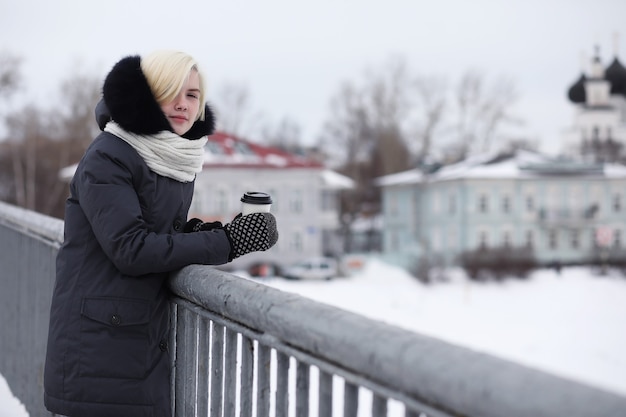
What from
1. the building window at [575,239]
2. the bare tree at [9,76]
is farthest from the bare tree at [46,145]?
the building window at [575,239]

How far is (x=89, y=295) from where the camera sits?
8.40ft

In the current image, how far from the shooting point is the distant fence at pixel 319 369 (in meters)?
1.24

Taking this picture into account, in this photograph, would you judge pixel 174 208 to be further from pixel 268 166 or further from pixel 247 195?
pixel 268 166

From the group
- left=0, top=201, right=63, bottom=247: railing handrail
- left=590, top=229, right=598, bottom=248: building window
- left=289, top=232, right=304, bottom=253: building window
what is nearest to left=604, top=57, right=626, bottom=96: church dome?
left=590, top=229, right=598, bottom=248: building window

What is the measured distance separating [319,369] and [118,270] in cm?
99

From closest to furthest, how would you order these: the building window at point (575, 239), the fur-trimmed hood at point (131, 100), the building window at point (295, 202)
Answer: the fur-trimmed hood at point (131, 100) → the building window at point (295, 202) → the building window at point (575, 239)

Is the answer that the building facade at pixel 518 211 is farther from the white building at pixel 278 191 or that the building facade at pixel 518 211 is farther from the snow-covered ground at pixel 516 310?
the white building at pixel 278 191

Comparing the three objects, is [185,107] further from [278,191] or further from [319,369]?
[278,191]

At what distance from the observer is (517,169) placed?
56312mm

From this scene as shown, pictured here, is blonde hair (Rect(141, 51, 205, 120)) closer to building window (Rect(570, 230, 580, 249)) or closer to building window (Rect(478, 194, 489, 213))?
building window (Rect(478, 194, 489, 213))

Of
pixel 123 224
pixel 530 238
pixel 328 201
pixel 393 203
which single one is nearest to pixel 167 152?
pixel 123 224

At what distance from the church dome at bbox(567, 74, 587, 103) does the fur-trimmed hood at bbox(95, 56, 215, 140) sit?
292 ft

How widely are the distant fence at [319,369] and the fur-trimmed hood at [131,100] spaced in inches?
19.5

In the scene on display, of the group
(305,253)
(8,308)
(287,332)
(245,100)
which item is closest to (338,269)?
(305,253)
